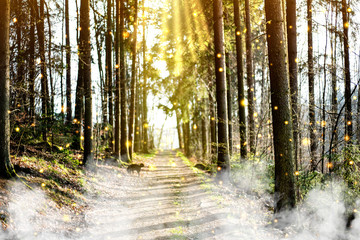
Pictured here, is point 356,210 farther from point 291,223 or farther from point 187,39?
point 187,39

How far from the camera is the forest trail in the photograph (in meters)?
6.40

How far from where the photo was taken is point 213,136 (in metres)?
19.6

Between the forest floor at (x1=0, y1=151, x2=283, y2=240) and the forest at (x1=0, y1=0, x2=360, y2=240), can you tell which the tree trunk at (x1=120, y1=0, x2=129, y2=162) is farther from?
the forest floor at (x1=0, y1=151, x2=283, y2=240)

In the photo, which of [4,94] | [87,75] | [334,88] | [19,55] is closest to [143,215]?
[4,94]

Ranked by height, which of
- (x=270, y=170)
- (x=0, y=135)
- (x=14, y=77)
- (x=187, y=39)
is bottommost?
(x=270, y=170)

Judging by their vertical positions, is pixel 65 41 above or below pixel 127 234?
above

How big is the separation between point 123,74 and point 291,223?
14060mm

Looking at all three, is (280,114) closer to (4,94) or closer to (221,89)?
(221,89)

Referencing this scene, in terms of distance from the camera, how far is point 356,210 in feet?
25.5

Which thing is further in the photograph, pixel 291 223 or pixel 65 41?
pixel 65 41

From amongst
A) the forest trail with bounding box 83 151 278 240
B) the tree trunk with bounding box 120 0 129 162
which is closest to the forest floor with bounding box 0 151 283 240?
the forest trail with bounding box 83 151 278 240

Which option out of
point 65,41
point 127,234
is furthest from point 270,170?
point 65,41

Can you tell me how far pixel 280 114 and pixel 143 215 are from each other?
489 centimetres

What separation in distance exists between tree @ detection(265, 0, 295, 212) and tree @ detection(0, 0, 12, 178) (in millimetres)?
7484
